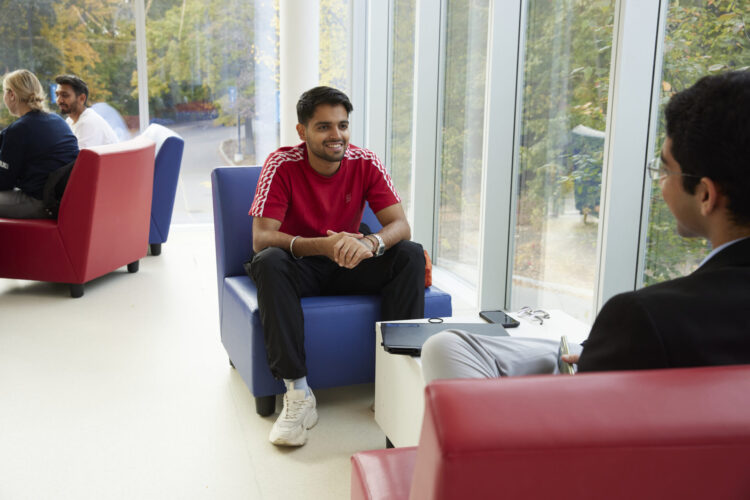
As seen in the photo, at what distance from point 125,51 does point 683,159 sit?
223 inches

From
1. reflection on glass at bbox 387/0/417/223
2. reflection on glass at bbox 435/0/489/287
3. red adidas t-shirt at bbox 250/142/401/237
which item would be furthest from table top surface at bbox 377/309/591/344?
reflection on glass at bbox 387/0/417/223

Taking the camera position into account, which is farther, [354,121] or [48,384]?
[354,121]

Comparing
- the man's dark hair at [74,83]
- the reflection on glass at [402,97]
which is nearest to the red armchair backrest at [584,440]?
the reflection on glass at [402,97]

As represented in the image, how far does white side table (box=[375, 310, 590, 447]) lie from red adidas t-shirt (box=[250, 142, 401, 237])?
648 millimetres

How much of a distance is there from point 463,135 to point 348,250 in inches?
73.3

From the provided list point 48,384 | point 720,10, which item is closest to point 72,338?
point 48,384

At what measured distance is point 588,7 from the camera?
8.77ft

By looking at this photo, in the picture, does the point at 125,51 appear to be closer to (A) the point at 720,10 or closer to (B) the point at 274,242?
(B) the point at 274,242

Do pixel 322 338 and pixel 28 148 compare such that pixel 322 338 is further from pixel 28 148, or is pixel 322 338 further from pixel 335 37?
pixel 335 37

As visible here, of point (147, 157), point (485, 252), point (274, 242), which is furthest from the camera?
point (147, 157)

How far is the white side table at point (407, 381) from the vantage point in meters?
1.79

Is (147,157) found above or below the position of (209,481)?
above

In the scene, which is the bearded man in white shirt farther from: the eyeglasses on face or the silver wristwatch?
the eyeglasses on face

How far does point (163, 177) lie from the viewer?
15.8ft
